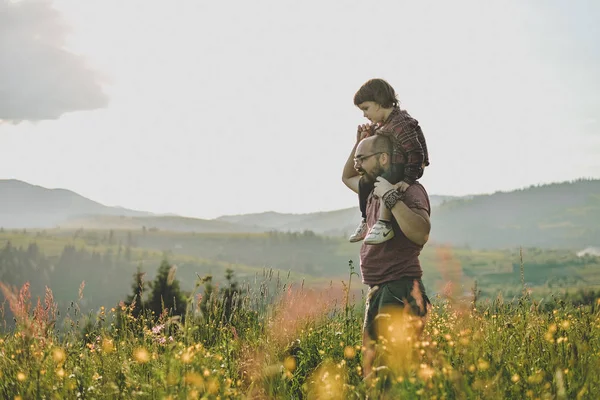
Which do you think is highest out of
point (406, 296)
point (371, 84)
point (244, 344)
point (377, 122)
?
point (371, 84)

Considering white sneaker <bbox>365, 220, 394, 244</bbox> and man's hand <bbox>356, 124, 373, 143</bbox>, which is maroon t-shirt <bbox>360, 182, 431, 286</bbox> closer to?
white sneaker <bbox>365, 220, 394, 244</bbox>

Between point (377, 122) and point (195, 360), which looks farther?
point (377, 122)

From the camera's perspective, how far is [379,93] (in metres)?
4.12

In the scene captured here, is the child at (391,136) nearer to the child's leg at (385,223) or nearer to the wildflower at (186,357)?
the child's leg at (385,223)

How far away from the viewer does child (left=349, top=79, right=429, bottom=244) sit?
3.88 meters

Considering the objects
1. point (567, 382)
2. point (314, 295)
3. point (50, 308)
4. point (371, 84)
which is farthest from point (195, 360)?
point (314, 295)

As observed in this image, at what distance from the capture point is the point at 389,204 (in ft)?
12.4

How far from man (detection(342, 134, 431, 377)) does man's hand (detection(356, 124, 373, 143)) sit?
24cm

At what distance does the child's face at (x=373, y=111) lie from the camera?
4.14 metres

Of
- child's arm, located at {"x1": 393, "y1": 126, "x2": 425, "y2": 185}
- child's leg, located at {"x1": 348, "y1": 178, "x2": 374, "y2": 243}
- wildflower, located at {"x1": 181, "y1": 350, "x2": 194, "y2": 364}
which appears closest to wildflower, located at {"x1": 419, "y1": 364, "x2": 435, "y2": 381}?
wildflower, located at {"x1": 181, "y1": 350, "x2": 194, "y2": 364}

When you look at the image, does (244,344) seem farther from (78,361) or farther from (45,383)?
(45,383)

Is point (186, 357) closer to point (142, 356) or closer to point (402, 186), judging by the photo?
point (142, 356)

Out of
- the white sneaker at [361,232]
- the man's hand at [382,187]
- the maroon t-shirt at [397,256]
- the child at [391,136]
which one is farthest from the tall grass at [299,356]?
the man's hand at [382,187]

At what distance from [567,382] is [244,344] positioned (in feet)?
11.0
